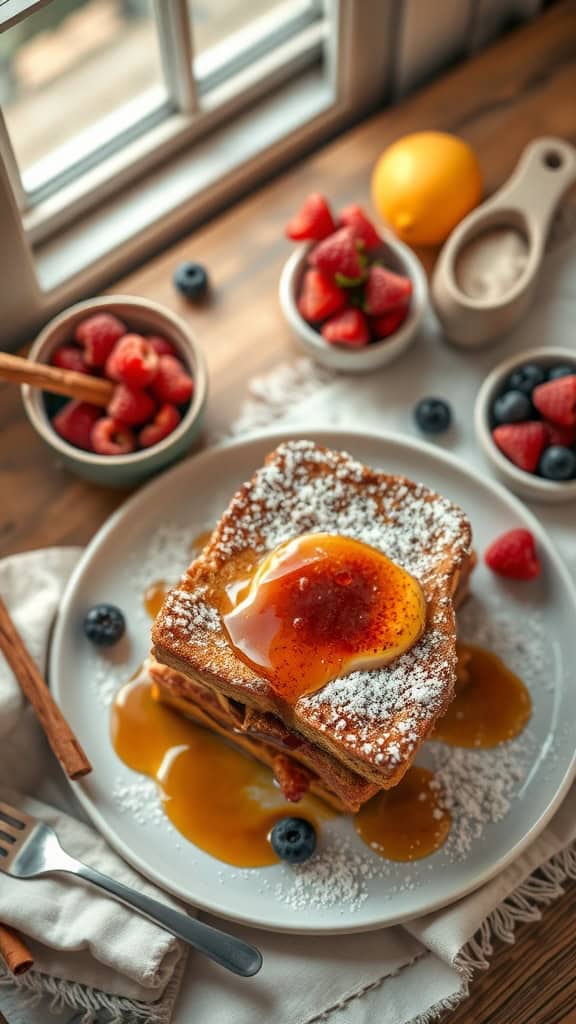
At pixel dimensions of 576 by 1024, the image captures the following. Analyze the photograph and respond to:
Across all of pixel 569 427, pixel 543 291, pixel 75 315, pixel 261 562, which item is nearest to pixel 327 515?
pixel 261 562

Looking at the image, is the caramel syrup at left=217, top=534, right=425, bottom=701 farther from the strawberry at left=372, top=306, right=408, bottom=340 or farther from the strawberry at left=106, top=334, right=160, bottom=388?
the strawberry at left=372, top=306, right=408, bottom=340

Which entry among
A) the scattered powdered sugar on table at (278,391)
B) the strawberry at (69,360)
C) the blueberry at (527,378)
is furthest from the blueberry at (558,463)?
the strawberry at (69,360)

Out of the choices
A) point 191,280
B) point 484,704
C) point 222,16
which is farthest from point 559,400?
point 222,16

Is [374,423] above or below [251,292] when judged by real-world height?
below

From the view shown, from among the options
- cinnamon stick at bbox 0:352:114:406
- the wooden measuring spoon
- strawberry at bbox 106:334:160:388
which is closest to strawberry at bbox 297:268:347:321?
the wooden measuring spoon

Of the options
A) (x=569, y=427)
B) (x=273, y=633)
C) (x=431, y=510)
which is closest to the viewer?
(x=273, y=633)

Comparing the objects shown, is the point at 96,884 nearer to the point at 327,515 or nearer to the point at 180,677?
the point at 180,677

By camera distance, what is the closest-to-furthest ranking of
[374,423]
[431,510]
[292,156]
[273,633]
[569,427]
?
1. [273,633]
2. [431,510]
3. [569,427]
4. [374,423]
5. [292,156]

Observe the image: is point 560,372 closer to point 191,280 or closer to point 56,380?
point 191,280
